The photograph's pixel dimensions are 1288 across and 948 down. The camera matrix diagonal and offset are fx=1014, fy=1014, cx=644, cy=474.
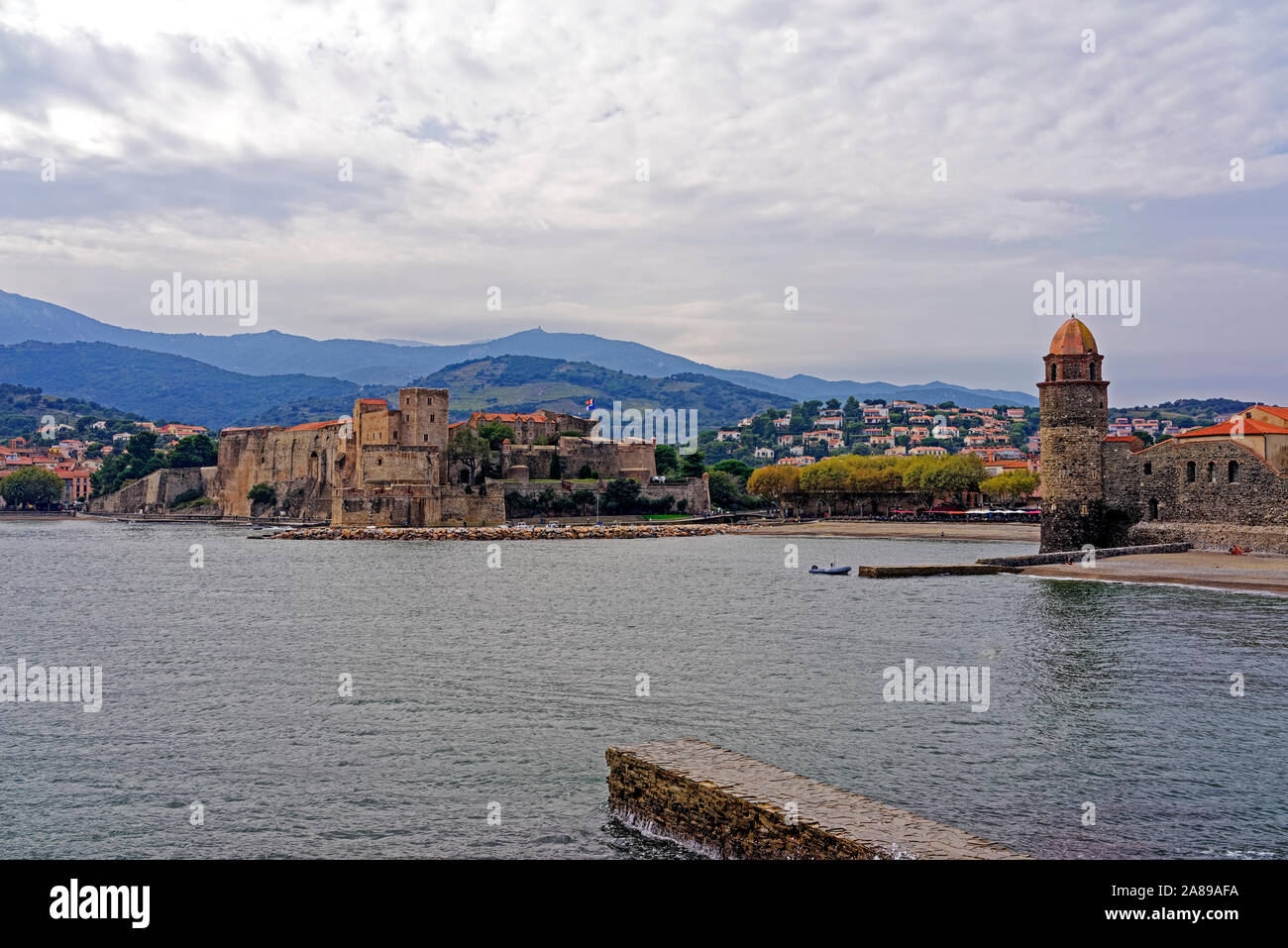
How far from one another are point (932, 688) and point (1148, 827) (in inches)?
237

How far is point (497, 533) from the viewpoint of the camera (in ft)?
206

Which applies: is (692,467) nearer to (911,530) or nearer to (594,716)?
(911,530)

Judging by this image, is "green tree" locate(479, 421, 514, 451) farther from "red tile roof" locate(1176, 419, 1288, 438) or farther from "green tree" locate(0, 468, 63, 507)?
"red tile roof" locate(1176, 419, 1288, 438)

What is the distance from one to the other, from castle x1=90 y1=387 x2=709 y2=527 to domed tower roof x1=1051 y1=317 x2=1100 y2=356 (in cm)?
4244

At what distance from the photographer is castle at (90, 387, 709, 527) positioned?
6500 cm

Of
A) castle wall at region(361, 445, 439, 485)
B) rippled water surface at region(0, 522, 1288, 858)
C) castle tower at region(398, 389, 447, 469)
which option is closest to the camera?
rippled water surface at region(0, 522, 1288, 858)

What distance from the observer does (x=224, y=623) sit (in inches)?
961

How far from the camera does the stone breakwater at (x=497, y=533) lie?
201 ft

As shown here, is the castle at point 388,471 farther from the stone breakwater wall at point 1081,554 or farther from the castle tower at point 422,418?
the stone breakwater wall at point 1081,554

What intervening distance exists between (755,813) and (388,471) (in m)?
59.6

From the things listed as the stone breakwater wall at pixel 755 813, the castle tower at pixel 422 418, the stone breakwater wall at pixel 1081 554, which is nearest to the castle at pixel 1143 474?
the stone breakwater wall at pixel 1081 554

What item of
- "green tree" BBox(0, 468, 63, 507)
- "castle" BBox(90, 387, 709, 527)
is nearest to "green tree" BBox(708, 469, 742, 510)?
"castle" BBox(90, 387, 709, 527)

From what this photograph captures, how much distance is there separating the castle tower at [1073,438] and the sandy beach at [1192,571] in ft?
7.60
